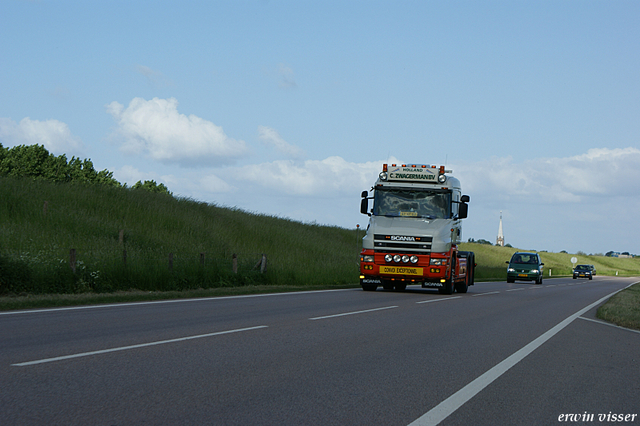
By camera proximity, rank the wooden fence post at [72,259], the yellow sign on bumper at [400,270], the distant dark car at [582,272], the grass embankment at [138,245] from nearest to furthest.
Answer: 1. the wooden fence post at [72,259]
2. the grass embankment at [138,245]
3. the yellow sign on bumper at [400,270]
4. the distant dark car at [582,272]

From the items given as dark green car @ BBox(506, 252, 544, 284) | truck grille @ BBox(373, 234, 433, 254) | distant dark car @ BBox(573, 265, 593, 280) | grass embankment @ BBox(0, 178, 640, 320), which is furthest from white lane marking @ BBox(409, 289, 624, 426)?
distant dark car @ BBox(573, 265, 593, 280)

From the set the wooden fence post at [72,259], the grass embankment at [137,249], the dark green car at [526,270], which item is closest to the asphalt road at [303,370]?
the grass embankment at [137,249]

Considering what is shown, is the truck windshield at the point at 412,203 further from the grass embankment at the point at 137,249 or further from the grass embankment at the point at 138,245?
the grass embankment at the point at 138,245

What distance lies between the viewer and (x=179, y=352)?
798 cm

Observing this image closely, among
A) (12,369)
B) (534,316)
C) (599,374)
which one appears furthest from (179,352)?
(534,316)

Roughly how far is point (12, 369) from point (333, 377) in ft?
10.8

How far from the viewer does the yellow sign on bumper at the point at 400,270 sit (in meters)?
20.9

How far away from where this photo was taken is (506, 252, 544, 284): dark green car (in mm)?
40591

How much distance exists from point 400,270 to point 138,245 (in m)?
16.4

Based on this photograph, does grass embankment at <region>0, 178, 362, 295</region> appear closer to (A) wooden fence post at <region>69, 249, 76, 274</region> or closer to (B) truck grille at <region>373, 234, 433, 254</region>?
(A) wooden fence post at <region>69, 249, 76, 274</region>

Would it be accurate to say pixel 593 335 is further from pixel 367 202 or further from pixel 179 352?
pixel 367 202

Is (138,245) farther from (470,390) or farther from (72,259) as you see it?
(470,390)

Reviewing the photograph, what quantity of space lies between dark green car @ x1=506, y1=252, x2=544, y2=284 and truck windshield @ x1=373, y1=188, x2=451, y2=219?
21425 mm

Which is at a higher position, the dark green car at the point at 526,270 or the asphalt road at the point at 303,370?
the dark green car at the point at 526,270
